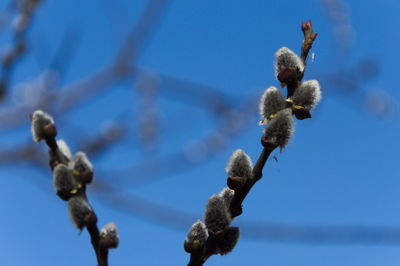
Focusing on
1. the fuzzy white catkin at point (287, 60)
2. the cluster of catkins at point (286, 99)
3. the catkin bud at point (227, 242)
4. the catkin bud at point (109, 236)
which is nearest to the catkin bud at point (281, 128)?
the cluster of catkins at point (286, 99)

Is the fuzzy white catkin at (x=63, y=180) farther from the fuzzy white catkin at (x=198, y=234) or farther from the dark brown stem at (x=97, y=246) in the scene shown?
the fuzzy white catkin at (x=198, y=234)

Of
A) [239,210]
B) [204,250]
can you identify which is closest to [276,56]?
[239,210]

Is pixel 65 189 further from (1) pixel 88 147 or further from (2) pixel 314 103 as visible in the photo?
(1) pixel 88 147

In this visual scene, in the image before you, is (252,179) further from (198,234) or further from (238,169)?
(198,234)

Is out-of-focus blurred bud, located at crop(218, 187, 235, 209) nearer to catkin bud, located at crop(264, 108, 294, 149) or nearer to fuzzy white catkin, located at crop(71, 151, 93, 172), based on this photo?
catkin bud, located at crop(264, 108, 294, 149)

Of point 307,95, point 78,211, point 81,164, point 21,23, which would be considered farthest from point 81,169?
point 21,23

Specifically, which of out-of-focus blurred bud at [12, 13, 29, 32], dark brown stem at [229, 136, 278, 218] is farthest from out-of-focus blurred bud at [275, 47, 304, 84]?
out-of-focus blurred bud at [12, 13, 29, 32]
